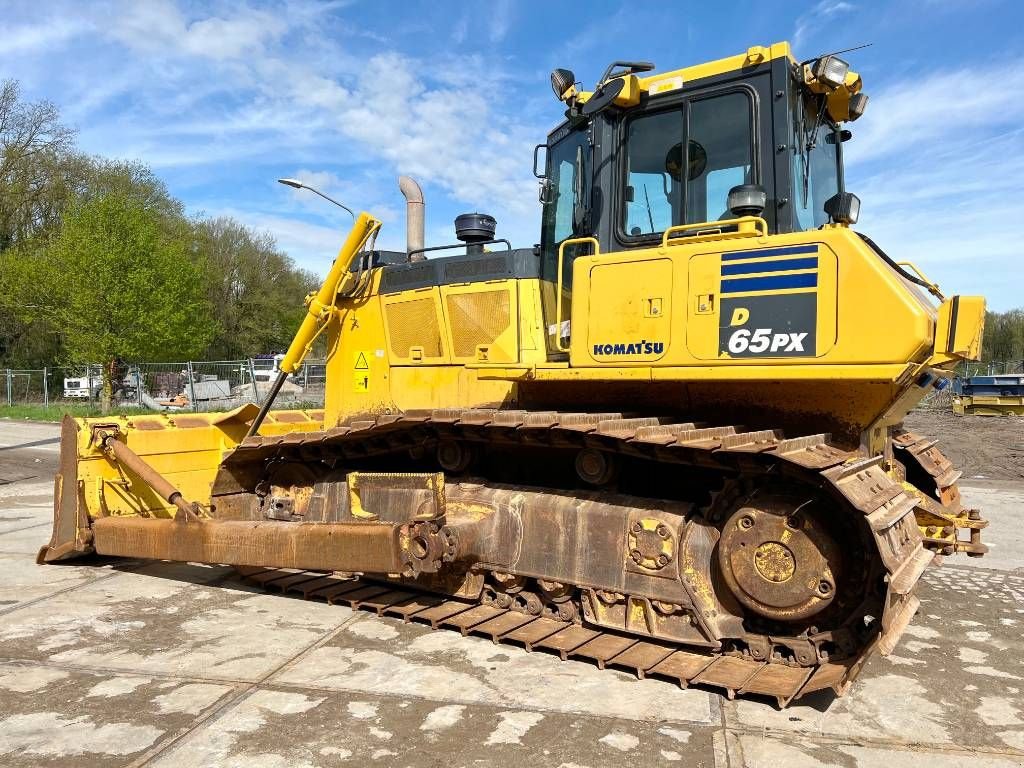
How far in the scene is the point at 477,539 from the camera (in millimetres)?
5215

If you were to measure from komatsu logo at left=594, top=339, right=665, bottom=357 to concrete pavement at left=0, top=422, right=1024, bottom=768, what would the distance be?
5.93 ft

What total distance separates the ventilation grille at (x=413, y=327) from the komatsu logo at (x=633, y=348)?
1621mm

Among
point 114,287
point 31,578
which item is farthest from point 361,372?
point 114,287

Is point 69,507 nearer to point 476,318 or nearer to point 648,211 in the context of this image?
point 476,318

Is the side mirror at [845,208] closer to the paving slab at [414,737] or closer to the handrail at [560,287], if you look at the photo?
the handrail at [560,287]

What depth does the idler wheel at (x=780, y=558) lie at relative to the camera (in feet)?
13.6

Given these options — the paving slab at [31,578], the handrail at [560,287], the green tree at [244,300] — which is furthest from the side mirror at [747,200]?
the green tree at [244,300]

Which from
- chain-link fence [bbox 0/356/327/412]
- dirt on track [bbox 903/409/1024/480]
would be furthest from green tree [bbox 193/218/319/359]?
dirt on track [bbox 903/409/1024/480]

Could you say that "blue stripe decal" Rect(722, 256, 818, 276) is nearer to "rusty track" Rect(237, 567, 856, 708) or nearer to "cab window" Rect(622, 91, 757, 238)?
"cab window" Rect(622, 91, 757, 238)

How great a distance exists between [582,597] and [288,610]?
217 centimetres

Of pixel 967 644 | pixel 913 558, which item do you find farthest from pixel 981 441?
pixel 913 558

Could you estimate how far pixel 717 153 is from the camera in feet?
16.0

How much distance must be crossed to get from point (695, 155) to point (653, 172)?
0.92ft

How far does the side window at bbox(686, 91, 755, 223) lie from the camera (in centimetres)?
482
